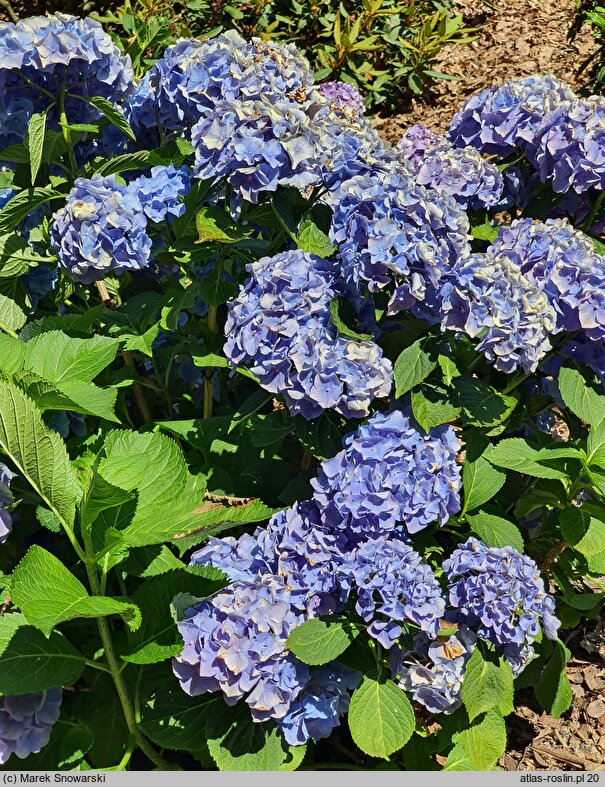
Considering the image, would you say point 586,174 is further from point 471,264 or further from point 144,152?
point 144,152

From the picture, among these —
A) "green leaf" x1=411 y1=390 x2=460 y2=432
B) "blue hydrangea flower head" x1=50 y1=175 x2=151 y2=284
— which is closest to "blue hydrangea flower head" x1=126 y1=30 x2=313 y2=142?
"blue hydrangea flower head" x1=50 y1=175 x2=151 y2=284

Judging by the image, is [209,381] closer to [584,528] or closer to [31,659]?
[31,659]

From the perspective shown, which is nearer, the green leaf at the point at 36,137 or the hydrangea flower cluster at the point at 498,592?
the hydrangea flower cluster at the point at 498,592

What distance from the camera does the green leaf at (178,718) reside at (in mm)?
1671

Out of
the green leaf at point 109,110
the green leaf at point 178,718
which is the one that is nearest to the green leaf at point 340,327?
the green leaf at point 109,110

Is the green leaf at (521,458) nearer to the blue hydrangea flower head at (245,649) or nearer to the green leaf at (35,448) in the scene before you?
the blue hydrangea flower head at (245,649)

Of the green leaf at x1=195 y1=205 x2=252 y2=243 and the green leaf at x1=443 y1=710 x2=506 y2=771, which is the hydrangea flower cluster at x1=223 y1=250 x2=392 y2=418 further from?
the green leaf at x1=443 y1=710 x2=506 y2=771

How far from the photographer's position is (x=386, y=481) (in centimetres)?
156

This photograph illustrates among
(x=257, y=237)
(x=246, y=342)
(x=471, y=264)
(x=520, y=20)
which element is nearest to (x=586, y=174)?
(x=471, y=264)

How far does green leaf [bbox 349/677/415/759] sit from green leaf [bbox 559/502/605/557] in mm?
516

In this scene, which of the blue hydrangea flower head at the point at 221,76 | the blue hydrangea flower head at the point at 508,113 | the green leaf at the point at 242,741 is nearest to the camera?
the green leaf at the point at 242,741

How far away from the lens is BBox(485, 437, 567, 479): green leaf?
5.80ft

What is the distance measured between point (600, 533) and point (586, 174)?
0.87m

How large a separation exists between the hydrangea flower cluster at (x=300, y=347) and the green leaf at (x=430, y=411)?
13cm
